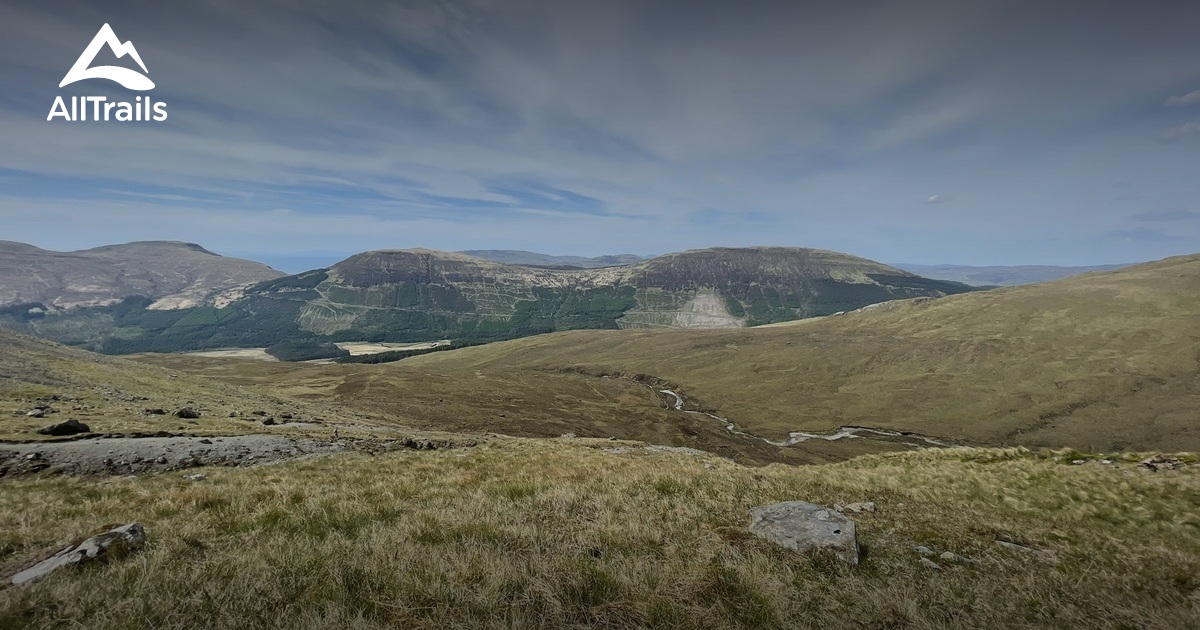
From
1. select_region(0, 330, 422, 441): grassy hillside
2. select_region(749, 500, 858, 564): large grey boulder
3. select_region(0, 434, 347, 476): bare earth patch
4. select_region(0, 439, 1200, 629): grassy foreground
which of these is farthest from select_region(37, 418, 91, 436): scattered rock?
select_region(749, 500, 858, 564): large grey boulder

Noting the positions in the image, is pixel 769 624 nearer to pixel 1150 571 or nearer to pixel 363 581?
pixel 363 581

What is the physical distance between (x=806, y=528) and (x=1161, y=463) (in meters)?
21.5

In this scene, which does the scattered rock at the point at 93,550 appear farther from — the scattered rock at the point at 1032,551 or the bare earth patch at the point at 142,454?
the scattered rock at the point at 1032,551

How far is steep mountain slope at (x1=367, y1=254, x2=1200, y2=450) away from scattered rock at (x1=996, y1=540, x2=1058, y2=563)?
97.3 m

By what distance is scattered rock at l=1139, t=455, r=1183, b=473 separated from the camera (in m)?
18.5

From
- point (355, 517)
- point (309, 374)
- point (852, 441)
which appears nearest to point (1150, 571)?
point (355, 517)

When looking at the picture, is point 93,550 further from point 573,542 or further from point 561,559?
point 573,542

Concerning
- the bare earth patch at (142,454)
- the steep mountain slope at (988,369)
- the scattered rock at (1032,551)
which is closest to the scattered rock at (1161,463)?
the scattered rock at (1032,551)

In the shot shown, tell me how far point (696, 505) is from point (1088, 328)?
20265 centimetres

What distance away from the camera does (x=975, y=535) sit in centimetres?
1006

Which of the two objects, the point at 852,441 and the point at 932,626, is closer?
the point at 932,626

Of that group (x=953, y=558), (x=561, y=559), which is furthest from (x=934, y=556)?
(x=561, y=559)

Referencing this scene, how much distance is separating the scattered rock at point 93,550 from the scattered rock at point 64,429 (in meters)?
21.7

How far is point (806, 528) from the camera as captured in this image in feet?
28.6
